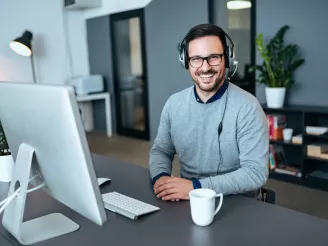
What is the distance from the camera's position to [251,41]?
4043 millimetres

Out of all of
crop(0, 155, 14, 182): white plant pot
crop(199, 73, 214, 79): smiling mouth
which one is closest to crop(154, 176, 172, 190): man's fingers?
crop(199, 73, 214, 79): smiling mouth

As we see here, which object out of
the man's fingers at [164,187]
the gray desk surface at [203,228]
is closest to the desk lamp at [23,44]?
the gray desk surface at [203,228]

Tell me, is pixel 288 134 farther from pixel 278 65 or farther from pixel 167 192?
pixel 167 192

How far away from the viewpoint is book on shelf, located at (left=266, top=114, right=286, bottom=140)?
363cm

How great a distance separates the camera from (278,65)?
362 cm

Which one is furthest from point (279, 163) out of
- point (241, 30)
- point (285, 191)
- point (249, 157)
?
point (249, 157)

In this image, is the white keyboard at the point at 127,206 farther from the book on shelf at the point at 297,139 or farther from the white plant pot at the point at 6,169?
the book on shelf at the point at 297,139

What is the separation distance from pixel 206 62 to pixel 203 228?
712 millimetres

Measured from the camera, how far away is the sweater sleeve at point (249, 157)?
134cm

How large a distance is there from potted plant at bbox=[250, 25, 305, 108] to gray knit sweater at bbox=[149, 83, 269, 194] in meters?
2.12

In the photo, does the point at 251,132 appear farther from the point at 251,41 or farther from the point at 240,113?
the point at 251,41

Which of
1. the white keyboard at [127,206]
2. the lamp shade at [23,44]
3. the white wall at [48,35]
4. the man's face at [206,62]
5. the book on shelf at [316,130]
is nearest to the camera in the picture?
the white keyboard at [127,206]

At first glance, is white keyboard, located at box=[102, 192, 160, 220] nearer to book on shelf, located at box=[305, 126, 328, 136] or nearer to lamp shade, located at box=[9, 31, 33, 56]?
book on shelf, located at box=[305, 126, 328, 136]

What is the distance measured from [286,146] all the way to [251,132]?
2.55m
